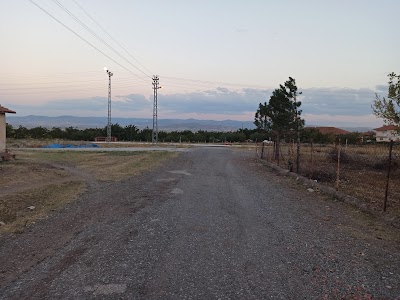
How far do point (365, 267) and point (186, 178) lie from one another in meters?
10.4

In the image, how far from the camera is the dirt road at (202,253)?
445 cm

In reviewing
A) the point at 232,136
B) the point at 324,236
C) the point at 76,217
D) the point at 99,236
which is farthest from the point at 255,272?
the point at 232,136

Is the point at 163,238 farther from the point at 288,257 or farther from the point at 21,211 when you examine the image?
the point at 21,211

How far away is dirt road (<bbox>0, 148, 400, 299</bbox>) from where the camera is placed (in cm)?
445

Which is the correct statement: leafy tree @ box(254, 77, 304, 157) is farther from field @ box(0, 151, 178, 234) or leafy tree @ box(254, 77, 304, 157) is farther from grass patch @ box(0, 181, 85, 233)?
grass patch @ box(0, 181, 85, 233)

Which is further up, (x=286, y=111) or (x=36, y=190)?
(x=286, y=111)

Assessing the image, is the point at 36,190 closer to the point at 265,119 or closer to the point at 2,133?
the point at 2,133

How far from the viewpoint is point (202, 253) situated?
570 cm

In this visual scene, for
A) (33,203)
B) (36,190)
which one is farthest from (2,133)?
(33,203)

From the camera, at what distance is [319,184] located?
13352mm

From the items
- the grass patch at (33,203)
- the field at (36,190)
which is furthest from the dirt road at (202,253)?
the field at (36,190)

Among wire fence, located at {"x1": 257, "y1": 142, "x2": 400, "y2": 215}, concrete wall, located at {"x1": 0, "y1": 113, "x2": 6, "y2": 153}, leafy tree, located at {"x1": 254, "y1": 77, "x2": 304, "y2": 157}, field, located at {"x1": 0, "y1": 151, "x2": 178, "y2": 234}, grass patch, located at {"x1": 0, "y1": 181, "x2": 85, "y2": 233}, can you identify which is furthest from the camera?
leafy tree, located at {"x1": 254, "y1": 77, "x2": 304, "y2": 157}

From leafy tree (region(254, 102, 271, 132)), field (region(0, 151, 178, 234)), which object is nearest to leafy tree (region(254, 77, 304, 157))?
leafy tree (region(254, 102, 271, 132))

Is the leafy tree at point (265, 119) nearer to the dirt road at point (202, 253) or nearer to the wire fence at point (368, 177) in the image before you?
the wire fence at point (368, 177)
